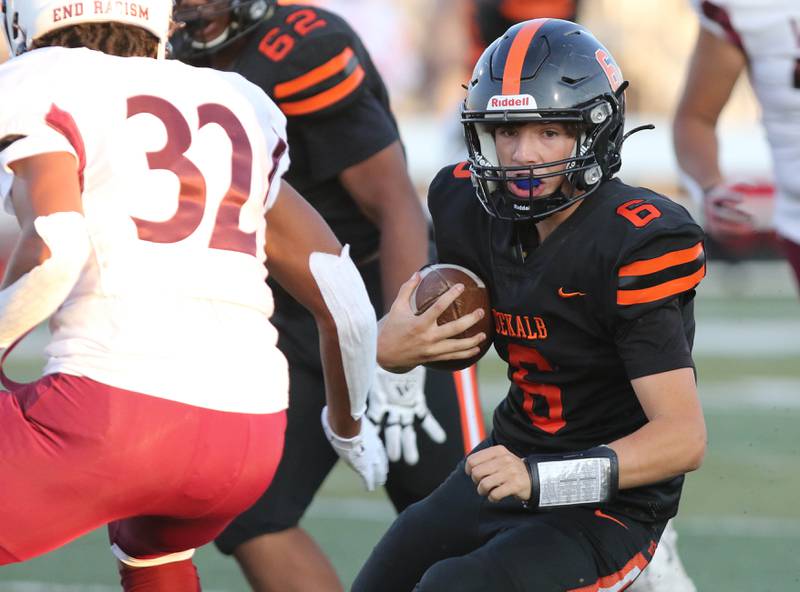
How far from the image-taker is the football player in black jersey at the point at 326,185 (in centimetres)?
381

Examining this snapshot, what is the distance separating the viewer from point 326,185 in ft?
13.0

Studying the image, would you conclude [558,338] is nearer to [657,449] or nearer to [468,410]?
[657,449]

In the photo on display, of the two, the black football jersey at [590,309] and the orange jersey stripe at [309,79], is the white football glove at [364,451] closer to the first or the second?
the black football jersey at [590,309]

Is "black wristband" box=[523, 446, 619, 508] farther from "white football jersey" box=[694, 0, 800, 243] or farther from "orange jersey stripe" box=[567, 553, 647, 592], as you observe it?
"white football jersey" box=[694, 0, 800, 243]

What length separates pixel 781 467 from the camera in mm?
6363

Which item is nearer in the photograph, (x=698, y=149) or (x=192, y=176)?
(x=192, y=176)

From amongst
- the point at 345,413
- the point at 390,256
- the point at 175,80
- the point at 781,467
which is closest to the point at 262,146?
the point at 175,80

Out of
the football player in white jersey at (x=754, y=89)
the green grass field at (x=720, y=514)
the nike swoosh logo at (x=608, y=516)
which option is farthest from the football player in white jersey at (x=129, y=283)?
the green grass field at (x=720, y=514)

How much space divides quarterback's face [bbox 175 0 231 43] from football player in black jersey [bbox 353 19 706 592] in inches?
37.4

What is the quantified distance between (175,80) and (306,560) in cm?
150

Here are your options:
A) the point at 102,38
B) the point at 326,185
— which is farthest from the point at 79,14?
the point at 326,185

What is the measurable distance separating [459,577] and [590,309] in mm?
578

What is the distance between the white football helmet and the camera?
2695 millimetres

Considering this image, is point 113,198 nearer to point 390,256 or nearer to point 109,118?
point 109,118
